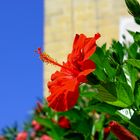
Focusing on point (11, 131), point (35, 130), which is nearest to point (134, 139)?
point (35, 130)

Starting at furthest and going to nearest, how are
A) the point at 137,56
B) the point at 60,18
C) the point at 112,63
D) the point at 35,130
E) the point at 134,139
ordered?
the point at 60,18 < the point at 35,130 < the point at 137,56 < the point at 112,63 < the point at 134,139

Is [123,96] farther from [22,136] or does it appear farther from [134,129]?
[22,136]

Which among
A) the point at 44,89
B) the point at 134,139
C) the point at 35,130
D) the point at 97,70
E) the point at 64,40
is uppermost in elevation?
the point at 64,40

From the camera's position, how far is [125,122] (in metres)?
1.07

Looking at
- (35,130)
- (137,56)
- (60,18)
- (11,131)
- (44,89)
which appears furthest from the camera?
(60,18)

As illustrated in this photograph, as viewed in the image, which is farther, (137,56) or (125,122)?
(137,56)

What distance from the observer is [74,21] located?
16.9 feet

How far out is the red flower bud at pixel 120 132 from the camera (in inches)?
38.0

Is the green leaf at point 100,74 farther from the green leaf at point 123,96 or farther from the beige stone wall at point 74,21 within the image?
the beige stone wall at point 74,21

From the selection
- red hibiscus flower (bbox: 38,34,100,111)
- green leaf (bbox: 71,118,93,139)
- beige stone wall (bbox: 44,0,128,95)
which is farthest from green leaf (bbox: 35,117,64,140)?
beige stone wall (bbox: 44,0,128,95)

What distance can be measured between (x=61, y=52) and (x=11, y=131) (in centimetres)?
127

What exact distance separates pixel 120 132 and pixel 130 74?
140mm

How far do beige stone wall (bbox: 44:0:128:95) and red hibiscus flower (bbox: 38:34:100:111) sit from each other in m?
3.85

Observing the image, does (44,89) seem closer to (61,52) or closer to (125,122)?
(61,52)
